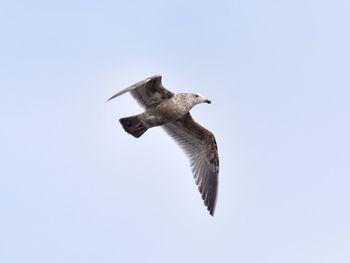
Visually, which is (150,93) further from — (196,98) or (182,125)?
(182,125)

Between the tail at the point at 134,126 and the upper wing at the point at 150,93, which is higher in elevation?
the upper wing at the point at 150,93

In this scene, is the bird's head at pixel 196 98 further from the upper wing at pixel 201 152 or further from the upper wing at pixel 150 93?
the upper wing at pixel 201 152

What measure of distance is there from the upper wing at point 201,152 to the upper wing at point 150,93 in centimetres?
164

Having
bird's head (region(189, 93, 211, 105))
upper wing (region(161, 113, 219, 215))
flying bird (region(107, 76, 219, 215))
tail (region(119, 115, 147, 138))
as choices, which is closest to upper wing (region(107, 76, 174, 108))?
flying bird (region(107, 76, 219, 215))

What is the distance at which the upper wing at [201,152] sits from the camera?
1805 centimetres

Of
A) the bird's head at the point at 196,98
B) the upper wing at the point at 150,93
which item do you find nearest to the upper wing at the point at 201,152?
the bird's head at the point at 196,98

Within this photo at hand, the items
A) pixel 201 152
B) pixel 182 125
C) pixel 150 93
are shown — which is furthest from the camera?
pixel 201 152

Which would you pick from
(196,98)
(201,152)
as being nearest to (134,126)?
(196,98)

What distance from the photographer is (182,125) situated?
1797 centimetres

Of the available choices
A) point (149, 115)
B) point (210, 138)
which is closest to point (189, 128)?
point (210, 138)

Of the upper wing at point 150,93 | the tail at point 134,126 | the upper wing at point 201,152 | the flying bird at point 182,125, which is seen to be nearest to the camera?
the upper wing at point 150,93

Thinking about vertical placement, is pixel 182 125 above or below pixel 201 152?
above

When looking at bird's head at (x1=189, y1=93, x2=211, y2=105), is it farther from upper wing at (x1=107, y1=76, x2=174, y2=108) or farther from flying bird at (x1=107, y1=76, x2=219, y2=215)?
upper wing at (x1=107, y1=76, x2=174, y2=108)

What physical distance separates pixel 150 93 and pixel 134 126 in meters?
0.90
